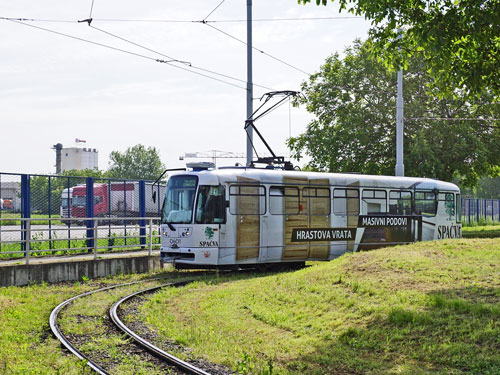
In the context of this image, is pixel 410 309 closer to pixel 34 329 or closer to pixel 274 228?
pixel 34 329

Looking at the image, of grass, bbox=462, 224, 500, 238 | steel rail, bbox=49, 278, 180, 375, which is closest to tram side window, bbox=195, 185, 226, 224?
steel rail, bbox=49, 278, 180, 375

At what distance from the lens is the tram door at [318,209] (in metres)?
20.0

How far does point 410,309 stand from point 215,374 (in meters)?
3.74

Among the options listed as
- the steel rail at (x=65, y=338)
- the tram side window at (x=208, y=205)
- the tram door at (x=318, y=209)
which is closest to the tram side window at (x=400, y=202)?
the tram door at (x=318, y=209)

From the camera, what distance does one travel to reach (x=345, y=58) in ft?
122

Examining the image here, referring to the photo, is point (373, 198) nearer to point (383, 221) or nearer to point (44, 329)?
point (383, 221)

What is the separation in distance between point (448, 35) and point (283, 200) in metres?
7.87

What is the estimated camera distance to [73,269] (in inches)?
670

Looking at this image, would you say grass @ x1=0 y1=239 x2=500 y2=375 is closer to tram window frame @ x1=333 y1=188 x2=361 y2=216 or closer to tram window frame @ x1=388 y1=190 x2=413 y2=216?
tram window frame @ x1=333 y1=188 x2=361 y2=216

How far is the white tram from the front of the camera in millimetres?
17922

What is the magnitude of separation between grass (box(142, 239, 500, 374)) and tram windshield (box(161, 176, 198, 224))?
333 centimetres

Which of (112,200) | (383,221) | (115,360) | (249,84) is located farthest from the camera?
(249,84)

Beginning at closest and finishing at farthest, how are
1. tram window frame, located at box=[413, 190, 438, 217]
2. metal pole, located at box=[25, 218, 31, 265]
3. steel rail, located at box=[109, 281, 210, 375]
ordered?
1. steel rail, located at box=[109, 281, 210, 375]
2. metal pole, located at box=[25, 218, 31, 265]
3. tram window frame, located at box=[413, 190, 438, 217]

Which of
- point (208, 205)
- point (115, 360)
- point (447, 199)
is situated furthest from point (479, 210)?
point (115, 360)
